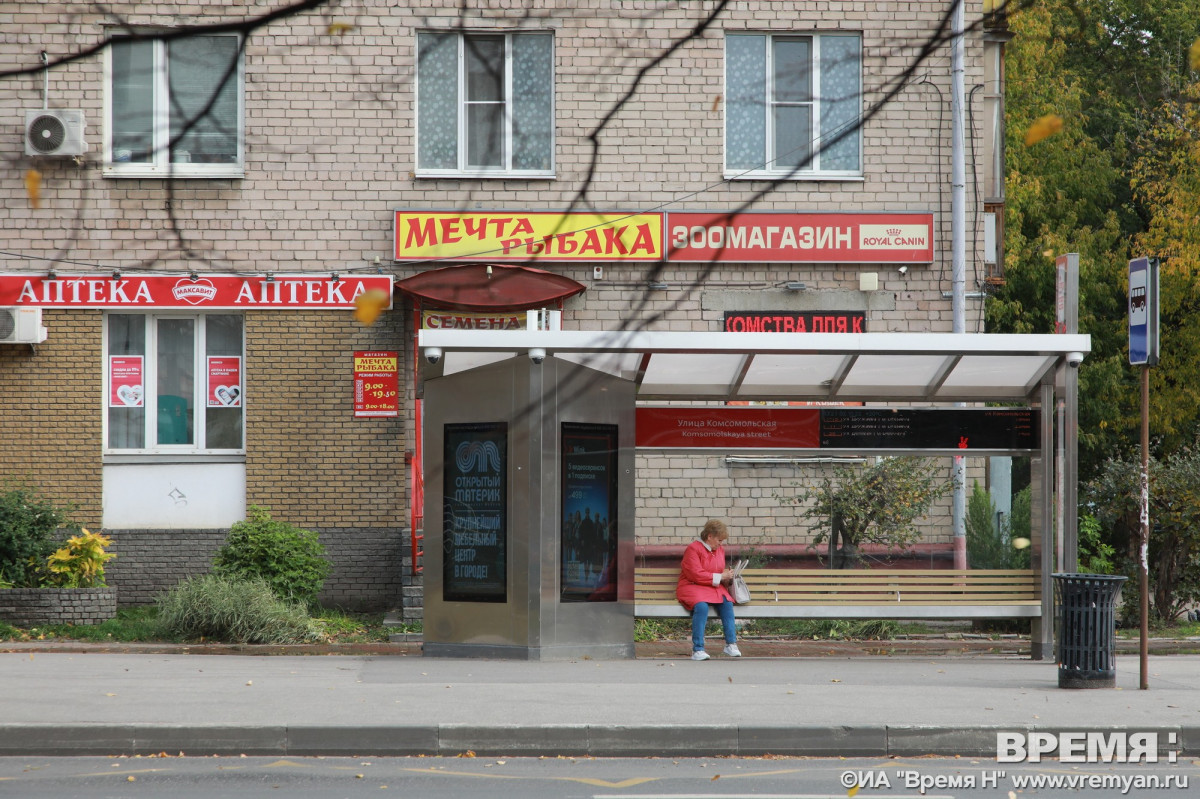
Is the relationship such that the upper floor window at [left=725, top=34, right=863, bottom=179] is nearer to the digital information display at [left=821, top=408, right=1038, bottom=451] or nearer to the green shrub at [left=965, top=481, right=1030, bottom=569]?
the digital information display at [left=821, top=408, right=1038, bottom=451]

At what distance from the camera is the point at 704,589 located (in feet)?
38.0

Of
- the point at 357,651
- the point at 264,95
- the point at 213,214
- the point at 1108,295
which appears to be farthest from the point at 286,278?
the point at 1108,295

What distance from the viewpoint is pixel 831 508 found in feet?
41.9

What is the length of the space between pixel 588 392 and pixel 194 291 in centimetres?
613

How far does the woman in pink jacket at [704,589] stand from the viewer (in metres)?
11.5

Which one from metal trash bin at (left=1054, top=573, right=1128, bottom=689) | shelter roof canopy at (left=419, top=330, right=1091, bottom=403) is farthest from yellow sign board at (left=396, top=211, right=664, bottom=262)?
metal trash bin at (left=1054, top=573, right=1128, bottom=689)

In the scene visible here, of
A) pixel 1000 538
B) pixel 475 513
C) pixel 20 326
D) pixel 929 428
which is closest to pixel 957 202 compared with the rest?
pixel 929 428

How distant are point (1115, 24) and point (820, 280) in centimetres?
754

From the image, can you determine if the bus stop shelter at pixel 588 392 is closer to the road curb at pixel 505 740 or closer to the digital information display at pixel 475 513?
the digital information display at pixel 475 513

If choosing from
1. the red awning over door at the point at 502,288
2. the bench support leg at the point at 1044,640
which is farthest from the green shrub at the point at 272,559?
the bench support leg at the point at 1044,640

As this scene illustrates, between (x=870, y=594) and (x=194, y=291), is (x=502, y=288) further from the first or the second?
(x=870, y=594)

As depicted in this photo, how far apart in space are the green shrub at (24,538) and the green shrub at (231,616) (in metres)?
1.78

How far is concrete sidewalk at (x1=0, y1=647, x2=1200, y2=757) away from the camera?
762cm

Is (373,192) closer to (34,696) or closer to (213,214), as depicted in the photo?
(213,214)
